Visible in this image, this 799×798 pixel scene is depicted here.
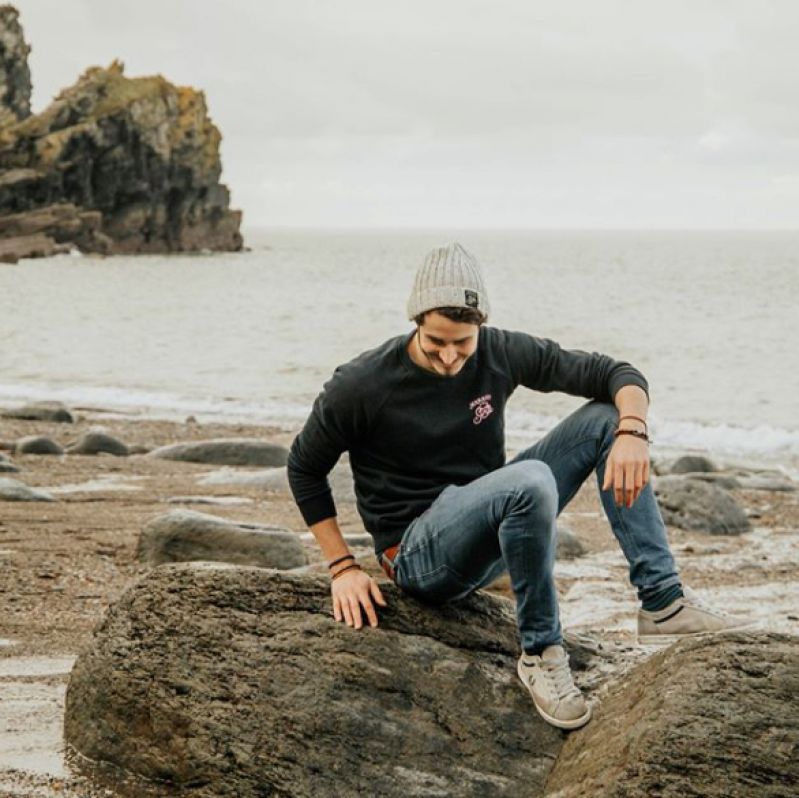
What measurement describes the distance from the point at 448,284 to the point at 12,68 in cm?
9376

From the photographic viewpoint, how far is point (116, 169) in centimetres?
8650

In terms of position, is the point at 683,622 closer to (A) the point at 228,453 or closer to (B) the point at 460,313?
(B) the point at 460,313

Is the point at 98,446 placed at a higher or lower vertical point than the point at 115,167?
lower

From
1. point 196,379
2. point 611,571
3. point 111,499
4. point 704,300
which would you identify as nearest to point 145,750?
point 611,571

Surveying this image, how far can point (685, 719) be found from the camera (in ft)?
12.4

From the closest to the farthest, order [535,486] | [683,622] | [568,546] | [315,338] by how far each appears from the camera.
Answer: [535,486] → [683,622] → [568,546] → [315,338]

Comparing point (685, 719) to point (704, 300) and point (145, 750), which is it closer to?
point (145, 750)

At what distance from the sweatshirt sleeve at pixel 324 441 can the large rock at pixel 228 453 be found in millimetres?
9497

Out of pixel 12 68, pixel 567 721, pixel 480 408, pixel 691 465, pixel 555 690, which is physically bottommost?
pixel 691 465

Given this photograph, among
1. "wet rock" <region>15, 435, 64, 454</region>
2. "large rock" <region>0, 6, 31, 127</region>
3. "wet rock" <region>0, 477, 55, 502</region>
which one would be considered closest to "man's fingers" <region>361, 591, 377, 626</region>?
"wet rock" <region>0, 477, 55, 502</region>

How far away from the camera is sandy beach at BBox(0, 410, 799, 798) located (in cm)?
489

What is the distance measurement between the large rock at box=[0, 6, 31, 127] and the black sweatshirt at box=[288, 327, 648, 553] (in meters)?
87.4

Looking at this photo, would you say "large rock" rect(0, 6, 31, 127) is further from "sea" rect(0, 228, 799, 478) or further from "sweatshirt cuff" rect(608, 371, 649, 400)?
"sweatshirt cuff" rect(608, 371, 649, 400)

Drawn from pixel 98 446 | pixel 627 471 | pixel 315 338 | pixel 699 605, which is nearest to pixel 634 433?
pixel 627 471
